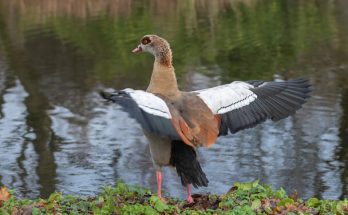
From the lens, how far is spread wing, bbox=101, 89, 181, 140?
657 cm

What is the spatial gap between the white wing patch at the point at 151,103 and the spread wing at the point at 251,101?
641mm

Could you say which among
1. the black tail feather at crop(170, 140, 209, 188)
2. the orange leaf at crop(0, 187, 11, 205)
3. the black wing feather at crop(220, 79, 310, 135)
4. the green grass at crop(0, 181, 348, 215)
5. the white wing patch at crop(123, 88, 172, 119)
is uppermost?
the white wing patch at crop(123, 88, 172, 119)

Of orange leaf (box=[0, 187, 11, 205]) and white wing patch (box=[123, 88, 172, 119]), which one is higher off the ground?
white wing patch (box=[123, 88, 172, 119])

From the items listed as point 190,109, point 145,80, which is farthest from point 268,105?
point 145,80

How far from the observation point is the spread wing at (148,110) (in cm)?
657

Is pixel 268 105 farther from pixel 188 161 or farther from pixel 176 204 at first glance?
pixel 176 204

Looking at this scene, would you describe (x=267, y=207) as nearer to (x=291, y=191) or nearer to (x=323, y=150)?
(x=291, y=191)

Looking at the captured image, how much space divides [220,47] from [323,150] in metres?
8.33

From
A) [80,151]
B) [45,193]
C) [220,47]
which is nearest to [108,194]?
[45,193]

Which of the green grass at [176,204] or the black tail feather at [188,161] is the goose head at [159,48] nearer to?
the black tail feather at [188,161]

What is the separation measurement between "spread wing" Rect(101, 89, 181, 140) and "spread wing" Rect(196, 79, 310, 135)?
0.69m

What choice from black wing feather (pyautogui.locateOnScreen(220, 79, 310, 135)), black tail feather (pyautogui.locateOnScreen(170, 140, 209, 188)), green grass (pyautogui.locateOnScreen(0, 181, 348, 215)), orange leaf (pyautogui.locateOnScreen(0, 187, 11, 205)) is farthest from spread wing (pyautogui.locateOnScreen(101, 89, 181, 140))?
orange leaf (pyautogui.locateOnScreen(0, 187, 11, 205))

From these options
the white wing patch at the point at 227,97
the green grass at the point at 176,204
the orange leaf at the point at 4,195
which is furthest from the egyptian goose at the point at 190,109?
the orange leaf at the point at 4,195

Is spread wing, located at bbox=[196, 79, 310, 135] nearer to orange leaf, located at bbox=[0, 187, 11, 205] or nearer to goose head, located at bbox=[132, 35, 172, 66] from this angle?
goose head, located at bbox=[132, 35, 172, 66]
